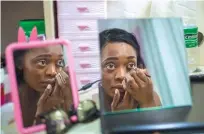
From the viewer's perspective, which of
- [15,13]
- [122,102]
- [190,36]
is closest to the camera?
[122,102]

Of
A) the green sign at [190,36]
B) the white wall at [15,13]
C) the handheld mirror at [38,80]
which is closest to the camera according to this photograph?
the handheld mirror at [38,80]

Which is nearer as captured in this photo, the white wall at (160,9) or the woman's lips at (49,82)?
the woman's lips at (49,82)

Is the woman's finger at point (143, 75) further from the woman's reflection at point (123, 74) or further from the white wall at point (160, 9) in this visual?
the white wall at point (160, 9)

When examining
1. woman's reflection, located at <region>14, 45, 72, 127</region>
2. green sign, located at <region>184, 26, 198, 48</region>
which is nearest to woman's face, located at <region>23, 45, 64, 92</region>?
woman's reflection, located at <region>14, 45, 72, 127</region>

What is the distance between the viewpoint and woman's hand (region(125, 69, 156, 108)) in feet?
2.27

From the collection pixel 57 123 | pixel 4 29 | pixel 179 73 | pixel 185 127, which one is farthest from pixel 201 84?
pixel 4 29

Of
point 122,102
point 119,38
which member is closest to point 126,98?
point 122,102

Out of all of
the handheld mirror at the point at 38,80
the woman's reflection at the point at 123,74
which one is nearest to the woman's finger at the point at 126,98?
the woman's reflection at the point at 123,74

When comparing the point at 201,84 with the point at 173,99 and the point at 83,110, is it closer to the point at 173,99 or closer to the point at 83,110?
the point at 173,99

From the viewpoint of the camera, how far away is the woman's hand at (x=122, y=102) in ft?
2.25

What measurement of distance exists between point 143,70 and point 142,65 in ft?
0.04

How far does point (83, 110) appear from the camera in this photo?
0.70 metres

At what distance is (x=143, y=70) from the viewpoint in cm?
71

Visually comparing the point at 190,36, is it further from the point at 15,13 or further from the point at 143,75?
the point at 15,13
